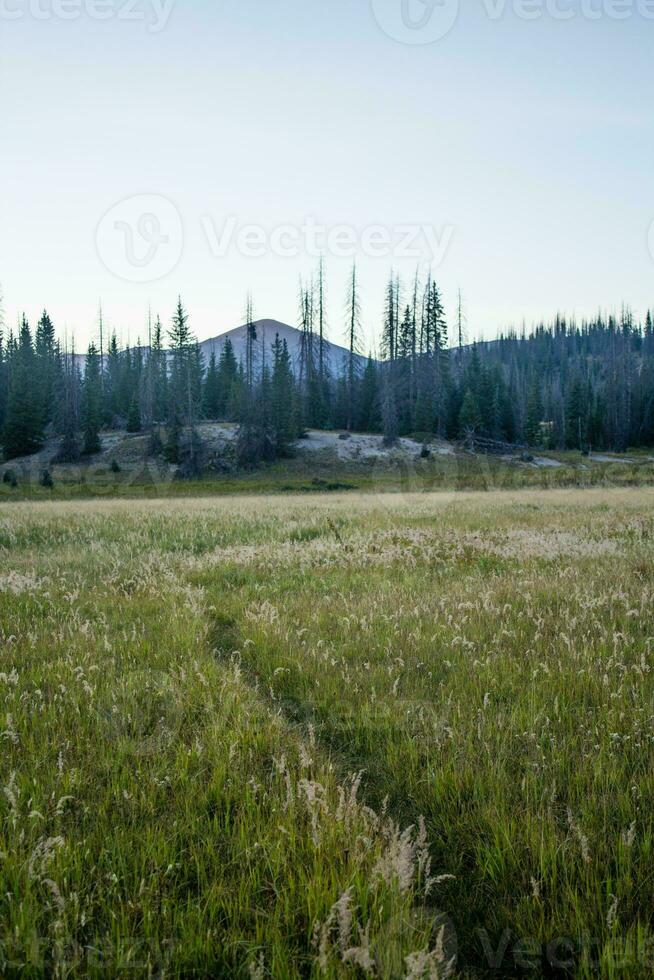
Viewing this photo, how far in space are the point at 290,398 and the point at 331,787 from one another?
2531 inches

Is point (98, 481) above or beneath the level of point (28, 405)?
beneath

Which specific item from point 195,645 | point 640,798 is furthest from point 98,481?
point 640,798

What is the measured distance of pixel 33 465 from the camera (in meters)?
62.2

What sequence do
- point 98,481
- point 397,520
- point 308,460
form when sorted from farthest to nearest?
1. point 308,460
2. point 98,481
3. point 397,520

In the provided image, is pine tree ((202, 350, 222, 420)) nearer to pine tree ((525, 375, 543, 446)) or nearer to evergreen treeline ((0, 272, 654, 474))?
evergreen treeline ((0, 272, 654, 474))

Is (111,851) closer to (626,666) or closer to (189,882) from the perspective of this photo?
(189,882)

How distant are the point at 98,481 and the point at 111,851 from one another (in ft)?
177

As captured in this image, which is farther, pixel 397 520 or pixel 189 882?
pixel 397 520

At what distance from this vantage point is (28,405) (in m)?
66.1

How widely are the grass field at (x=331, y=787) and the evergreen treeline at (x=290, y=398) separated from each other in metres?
51.0

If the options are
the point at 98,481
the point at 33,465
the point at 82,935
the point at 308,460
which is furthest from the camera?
the point at 33,465

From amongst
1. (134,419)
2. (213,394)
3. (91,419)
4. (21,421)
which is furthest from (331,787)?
(213,394)

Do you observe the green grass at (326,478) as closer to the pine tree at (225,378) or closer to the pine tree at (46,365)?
the pine tree at (46,365)

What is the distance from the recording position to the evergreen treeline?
200 feet
